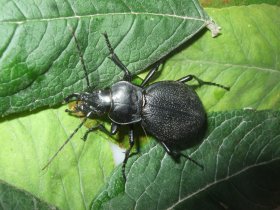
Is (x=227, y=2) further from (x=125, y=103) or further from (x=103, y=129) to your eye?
(x=103, y=129)

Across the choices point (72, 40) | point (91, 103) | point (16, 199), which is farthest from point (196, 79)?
point (16, 199)

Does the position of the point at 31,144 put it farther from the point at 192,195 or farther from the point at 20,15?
the point at 192,195

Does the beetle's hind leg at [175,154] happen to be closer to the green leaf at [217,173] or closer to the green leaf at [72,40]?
the green leaf at [217,173]

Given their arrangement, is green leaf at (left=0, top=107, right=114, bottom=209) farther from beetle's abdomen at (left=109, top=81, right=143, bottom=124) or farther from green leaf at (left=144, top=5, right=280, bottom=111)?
green leaf at (left=144, top=5, right=280, bottom=111)

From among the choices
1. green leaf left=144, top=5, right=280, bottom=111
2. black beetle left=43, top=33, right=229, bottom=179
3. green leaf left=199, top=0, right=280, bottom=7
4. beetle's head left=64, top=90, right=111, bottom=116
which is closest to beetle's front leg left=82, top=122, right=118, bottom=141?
black beetle left=43, top=33, right=229, bottom=179

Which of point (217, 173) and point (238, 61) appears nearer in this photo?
point (217, 173)

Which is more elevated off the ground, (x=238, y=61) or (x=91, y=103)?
(x=91, y=103)
